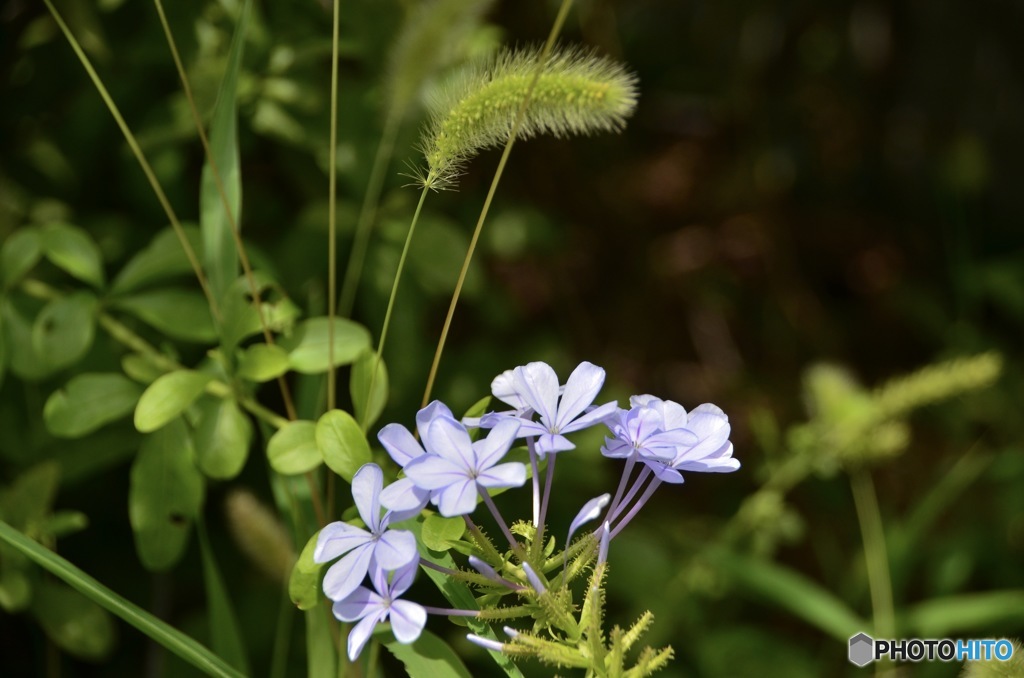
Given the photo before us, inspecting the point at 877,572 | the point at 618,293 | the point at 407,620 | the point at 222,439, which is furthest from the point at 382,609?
the point at 618,293

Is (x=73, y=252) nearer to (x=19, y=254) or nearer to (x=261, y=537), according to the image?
(x=19, y=254)

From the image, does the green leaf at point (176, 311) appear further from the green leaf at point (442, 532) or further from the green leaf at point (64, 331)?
the green leaf at point (442, 532)

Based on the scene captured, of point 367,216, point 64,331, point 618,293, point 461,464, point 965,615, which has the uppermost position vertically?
point 618,293

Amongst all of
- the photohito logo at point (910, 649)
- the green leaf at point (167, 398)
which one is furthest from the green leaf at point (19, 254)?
the photohito logo at point (910, 649)

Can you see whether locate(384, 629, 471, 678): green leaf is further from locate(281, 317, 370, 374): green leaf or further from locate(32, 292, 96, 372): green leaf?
locate(32, 292, 96, 372): green leaf

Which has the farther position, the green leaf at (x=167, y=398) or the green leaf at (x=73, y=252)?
the green leaf at (x=73, y=252)

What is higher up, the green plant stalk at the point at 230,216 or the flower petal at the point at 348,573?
the green plant stalk at the point at 230,216
